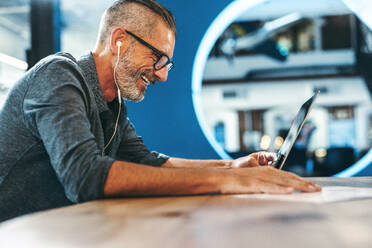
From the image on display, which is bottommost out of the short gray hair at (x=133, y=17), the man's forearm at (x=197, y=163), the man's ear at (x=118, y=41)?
the man's forearm at (x=197, y=163)

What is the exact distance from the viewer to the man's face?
4.71ft

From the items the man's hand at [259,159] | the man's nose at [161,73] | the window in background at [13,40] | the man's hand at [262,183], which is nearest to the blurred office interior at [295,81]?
the window in background at [13,40]

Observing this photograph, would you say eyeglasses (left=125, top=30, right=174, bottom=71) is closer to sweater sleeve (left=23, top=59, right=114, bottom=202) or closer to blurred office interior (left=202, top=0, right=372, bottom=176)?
sweater sleeve (left=23, top=59, right=114, bottom=202)

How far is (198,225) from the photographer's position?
557mm

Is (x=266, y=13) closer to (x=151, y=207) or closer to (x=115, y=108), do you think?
(x=115, y=108)

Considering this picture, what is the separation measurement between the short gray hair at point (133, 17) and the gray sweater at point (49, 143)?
383 mm

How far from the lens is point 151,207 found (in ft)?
2.38

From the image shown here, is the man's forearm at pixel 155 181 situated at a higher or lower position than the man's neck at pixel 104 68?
lower

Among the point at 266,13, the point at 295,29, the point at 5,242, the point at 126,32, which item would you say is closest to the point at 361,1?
the point at 126,32

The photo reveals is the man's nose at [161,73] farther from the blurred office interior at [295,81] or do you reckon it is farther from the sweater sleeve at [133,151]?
the blurred office interior at [295,81]

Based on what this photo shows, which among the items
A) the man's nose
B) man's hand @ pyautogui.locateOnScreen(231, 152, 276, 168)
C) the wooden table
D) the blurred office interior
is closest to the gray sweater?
the wooden table

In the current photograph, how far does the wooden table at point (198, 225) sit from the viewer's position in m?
0.46

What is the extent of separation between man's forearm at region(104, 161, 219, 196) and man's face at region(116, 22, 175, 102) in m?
0.69

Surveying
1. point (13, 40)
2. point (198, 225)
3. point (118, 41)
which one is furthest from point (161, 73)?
point (13, 40)
